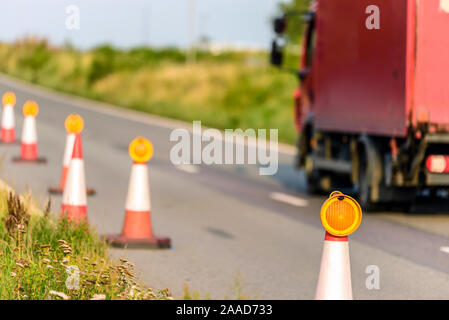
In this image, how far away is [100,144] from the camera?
22859 millimetres

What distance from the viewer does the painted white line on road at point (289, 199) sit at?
556 inches

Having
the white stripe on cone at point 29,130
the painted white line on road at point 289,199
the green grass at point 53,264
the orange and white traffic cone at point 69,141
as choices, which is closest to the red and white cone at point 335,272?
the green grass at point 53,264

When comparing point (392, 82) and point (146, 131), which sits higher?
point (392, 82)

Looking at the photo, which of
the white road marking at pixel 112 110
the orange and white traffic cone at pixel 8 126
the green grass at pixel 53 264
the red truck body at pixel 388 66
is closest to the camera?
the green grass at pixel 53 264

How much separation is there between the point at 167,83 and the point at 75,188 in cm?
4270

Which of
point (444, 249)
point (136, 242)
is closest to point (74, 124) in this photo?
point (136, 242)

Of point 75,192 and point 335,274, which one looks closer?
point 335,274

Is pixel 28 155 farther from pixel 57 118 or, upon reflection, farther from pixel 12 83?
pixel 12 83

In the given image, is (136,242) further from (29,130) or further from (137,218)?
(29,130)

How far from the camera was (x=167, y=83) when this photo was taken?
5247 cm

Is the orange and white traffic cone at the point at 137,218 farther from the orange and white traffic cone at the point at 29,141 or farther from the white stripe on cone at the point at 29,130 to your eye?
the orange and white traffic cone at the point at 29,141

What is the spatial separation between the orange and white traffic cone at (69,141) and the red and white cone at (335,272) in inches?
227

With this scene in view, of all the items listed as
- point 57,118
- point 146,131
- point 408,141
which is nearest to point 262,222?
point 408,141
